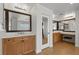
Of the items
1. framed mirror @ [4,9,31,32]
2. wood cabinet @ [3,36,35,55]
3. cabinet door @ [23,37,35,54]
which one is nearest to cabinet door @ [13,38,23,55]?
wood cabinet @ [3,36,35,55]

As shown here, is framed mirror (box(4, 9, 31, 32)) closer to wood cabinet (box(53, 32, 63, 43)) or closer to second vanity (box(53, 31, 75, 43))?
Result: wood cabinet (box(53, 32, 63, 43))

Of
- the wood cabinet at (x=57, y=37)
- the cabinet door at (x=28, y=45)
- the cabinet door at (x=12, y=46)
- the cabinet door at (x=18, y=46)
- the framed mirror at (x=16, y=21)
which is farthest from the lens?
the wood cabinet at (x=57, y=37)

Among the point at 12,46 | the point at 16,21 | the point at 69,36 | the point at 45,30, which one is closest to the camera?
the point at 12,46

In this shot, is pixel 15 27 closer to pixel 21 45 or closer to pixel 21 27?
pixel 21 27

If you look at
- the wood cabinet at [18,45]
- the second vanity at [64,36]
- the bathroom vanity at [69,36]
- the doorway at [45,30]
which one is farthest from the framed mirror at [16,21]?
the bathroom vanity at [69,36]

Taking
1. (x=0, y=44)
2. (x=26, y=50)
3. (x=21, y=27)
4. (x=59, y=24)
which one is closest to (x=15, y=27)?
(x=21, y=27)

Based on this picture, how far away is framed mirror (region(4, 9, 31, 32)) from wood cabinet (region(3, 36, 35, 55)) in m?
0.51

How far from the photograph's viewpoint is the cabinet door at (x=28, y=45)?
4.09m

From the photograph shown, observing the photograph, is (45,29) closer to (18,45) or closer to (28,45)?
(28,45)

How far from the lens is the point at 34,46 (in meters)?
4.55

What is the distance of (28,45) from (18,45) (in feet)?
1.97

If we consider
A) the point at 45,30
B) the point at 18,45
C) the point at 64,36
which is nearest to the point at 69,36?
the point at 64,36

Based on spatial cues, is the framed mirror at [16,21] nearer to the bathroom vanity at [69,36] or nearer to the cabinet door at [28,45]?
the cabinet door at [28,45]

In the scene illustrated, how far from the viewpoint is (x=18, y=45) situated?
3732 millimetres
